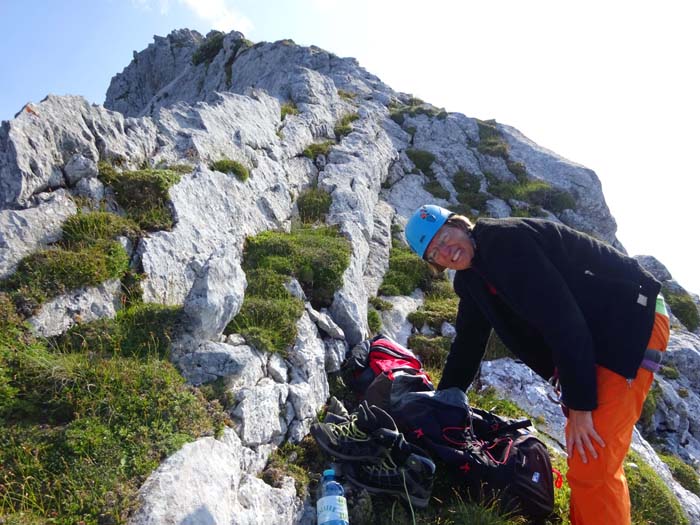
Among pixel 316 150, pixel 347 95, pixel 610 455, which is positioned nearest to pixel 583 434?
pixel 610 455

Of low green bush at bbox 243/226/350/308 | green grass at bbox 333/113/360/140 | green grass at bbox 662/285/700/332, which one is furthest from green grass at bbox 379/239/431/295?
green grass at bbox 662/285/700/332

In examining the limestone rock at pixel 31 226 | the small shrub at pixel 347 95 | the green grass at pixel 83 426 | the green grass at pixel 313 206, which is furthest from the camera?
the small shrub at pixel 347 95

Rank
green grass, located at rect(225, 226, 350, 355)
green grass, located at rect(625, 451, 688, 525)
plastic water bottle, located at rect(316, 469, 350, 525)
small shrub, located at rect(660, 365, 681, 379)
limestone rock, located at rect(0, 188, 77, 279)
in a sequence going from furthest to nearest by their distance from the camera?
small shrub, located at rect(660, 365, 681, 379) → green grass, located at rect(625, 451, 688, 525) → green grass, located at rect(225, 226, 350, 355) → limestone rock, located at rect(0, 188, 77, 279) → plastic water bottle, located at rect(316, 469, 350, 525)

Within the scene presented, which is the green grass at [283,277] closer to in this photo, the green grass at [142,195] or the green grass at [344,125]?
the green grass at [142,195]

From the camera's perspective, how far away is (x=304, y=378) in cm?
747

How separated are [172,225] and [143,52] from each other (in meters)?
56.4

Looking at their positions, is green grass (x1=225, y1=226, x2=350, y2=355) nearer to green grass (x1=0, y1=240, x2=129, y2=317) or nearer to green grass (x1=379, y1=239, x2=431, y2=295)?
green grass (x1=0, y1=240, x2=129, y2=317)

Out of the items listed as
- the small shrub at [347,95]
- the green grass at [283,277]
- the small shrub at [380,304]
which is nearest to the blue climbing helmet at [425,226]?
the green grass at [283,277]

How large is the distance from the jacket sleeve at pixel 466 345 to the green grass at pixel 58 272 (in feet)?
18.7

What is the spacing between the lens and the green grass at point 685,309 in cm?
2086

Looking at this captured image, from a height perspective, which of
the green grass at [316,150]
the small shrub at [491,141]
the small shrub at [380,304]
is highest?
the small shrub at [491,141]

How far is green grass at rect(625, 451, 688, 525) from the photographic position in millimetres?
7814

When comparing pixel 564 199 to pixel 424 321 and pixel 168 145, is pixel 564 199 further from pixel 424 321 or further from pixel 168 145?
pixel 168 145

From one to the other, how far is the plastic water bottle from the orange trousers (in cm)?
273
